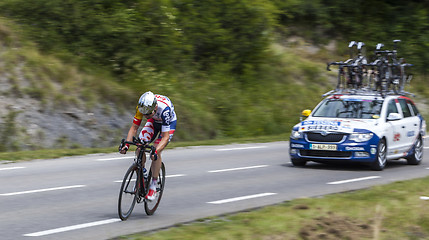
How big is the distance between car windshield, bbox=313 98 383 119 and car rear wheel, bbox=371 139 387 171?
0.68 metres

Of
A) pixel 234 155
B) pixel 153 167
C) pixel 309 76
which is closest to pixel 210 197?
pixel 153 167

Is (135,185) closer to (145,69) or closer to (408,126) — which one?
(408,126)

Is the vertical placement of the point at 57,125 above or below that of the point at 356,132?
below

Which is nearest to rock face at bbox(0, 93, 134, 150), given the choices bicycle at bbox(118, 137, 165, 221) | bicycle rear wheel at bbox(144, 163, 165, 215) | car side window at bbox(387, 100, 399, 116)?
car side window at bbox(387, 100, 399, 116)

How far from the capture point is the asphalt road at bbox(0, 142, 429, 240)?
27.3 ft

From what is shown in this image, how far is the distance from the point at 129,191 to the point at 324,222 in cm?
242

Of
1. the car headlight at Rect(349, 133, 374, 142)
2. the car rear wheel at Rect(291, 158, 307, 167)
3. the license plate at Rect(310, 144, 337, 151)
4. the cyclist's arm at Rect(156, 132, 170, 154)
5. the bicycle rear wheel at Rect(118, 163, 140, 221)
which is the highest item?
the cyclist's arm at Rect(156, 132, 170, 154)

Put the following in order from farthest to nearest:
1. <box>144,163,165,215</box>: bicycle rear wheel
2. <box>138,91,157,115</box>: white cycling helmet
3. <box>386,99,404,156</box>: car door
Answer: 1. <box>386,99,404,156</box>: car door
2. <box>144,163,165,215</box>: bicycle rear wheel
3. <box>138,91,157,115</box>: white cycling helmet

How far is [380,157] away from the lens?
48.9 feet

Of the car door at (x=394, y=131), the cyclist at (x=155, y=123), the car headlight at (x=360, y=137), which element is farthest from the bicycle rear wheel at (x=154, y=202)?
the car door at (x=394, y=131)

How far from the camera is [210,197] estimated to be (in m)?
10.8

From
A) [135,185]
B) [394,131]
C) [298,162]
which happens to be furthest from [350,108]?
[135,185]

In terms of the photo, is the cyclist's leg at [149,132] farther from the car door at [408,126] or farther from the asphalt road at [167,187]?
Result: the car door at [408,126]

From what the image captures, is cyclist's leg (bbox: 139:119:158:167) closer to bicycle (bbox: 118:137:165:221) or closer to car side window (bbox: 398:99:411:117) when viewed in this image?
bicycle (bbox: 118:137:165:221)
